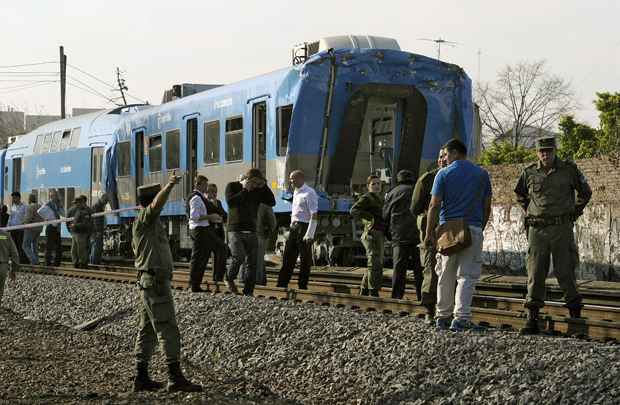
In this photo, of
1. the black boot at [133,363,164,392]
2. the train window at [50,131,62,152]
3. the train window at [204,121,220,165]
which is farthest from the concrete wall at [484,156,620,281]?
the train window at [50,131,62,152]

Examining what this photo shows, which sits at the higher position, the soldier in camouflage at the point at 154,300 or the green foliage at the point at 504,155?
the green foliage at the point at 504,155

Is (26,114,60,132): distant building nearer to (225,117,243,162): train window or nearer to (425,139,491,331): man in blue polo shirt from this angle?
(225,117,243,162): train window

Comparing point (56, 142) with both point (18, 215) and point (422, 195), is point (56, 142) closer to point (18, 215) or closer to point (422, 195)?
point (18, 215)

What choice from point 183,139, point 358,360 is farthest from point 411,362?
point 183,139

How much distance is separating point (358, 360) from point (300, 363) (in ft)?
2.47

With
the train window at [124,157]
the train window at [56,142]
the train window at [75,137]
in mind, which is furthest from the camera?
the train window at [56,142]

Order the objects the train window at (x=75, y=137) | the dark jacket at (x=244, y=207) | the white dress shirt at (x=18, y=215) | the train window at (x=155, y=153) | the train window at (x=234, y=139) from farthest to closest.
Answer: the train window at (x=75, y=137), the white dress shirt at (x=18, y=215), the train window at (x=155, y=153), the train window at (x=234, y=139), the dark jacket at (x=244, y=207)

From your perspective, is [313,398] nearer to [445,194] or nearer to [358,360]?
[358,360]

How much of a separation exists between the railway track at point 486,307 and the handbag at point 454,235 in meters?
1.23

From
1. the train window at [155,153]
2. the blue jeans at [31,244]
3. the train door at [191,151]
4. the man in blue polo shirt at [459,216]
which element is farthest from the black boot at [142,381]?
the blue jeans at [31,244]

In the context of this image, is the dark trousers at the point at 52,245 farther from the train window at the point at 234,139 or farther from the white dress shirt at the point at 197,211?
the white dress shirt at the point at 197,211

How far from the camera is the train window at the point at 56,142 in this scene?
90.0 feet

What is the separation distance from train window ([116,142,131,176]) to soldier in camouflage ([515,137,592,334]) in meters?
14.9

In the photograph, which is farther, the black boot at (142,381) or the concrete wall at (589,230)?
the concrete wall at (589,230)
